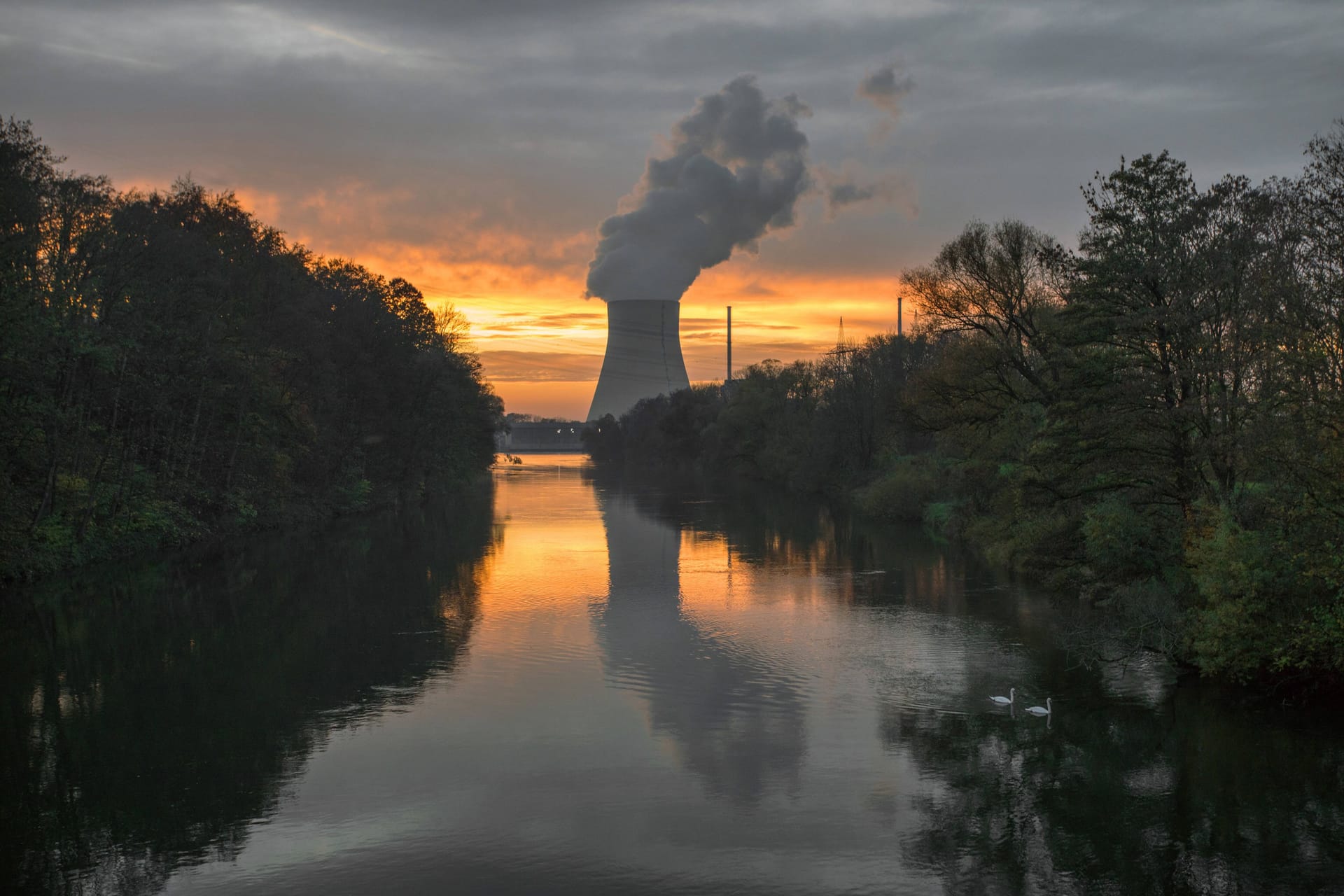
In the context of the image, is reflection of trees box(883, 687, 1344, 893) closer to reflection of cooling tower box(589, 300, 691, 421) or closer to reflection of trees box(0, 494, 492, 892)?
reflection of trees box(0, 494, 492, 892)

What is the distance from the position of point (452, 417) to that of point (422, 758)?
50.8 meters

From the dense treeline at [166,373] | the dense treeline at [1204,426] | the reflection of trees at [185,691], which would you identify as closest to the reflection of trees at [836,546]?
the dense treeline at [1204,426]

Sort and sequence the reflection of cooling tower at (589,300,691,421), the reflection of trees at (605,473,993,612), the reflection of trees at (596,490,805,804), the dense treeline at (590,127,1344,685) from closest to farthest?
the reflection of trees at (596,490,805,804) < the dense treeline at (590,127,1344,685) < the reflection of trees at (605,473,993,612) < the reflection of cooling tower at (589,300,691,421)

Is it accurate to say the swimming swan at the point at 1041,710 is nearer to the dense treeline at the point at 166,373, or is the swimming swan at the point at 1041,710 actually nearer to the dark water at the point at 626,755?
the dark water at the point at 626,755

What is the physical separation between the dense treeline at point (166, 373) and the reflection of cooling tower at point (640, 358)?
37796 millimetres

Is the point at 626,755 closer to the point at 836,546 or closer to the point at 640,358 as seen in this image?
the point at 836,546

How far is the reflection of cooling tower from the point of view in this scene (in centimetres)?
9562

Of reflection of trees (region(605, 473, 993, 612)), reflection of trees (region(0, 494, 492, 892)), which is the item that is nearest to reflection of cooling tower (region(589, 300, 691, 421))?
reflection of trees (region(605, 473, 993, 612))

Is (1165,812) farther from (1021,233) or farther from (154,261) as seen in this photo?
(154,261)

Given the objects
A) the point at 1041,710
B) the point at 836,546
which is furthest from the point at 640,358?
the point at 1041,710

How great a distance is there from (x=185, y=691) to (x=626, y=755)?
8.44 metres

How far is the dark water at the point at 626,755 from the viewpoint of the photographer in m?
11.2

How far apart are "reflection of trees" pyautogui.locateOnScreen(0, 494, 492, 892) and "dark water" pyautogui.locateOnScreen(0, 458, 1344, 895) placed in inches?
2.8

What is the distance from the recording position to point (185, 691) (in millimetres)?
18625
